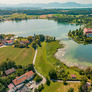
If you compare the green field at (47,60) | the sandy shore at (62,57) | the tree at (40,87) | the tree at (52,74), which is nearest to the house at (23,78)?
the green field at (47,60)

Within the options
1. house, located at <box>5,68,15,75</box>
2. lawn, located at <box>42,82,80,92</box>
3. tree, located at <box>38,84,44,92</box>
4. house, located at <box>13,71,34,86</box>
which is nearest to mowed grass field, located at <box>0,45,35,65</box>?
house, located at <box>5,68,15,75</box>

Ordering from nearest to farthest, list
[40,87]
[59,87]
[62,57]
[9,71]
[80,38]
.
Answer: [40,87], [59,87], [9,71], [62,57], [80,38]

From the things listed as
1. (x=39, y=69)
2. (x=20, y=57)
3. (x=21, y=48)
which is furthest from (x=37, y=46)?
(x=39, y=69)

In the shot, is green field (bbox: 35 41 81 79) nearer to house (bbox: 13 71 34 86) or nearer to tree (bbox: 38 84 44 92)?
house (bbox: 13 71 34 86)

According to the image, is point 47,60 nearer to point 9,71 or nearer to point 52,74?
point 52,74

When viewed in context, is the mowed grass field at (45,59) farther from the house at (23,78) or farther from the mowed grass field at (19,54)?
the house at (23,78)

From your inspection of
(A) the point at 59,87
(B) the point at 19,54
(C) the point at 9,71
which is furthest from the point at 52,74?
(B) the point at 19,54

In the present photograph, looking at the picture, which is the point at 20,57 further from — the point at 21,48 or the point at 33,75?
the point at 33,75
